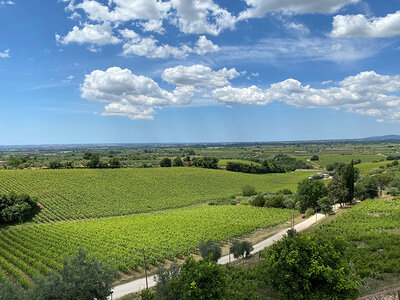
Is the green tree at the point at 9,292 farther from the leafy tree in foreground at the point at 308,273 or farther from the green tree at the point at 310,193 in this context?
the green tree at the point at 310,193

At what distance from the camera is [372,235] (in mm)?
27062

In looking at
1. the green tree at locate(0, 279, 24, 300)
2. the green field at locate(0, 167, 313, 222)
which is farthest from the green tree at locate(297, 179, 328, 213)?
the green tree at locate(0, 279, 24, 300)

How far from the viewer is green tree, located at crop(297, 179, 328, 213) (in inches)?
1965

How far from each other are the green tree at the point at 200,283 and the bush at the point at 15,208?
4871 centimetres

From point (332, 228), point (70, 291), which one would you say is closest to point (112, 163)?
point (332, 228)

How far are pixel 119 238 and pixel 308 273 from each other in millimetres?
30603

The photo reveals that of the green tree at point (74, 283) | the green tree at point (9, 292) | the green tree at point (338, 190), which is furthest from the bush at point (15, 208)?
the green tree at point (338, 190)

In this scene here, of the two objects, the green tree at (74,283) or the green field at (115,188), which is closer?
the green tree at (74,283)

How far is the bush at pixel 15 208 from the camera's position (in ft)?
158

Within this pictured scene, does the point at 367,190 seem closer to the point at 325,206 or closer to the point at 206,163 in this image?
the point at 325,206

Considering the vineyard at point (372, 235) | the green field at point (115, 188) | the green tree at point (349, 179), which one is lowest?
the green field at point (115, 188)

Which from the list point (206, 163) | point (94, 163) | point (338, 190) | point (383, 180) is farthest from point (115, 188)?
point (383, 180)

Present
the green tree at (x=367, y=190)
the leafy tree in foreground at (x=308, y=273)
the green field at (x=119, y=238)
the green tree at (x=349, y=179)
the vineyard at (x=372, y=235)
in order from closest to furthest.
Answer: the leafy tree in foreground at (x=308, y=273)
the vineyard at (x=372, y=235)
the green field at (x=119, y=238)
the green tree at (x=349, y=179)
the green tree at (x=367, y=190)

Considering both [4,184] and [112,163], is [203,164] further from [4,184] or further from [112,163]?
[4,184]
